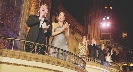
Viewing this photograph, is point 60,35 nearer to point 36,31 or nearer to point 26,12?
point 36,31

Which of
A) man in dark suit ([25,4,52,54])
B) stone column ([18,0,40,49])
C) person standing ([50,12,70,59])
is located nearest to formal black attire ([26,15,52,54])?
man in dark suit ([25,4,52,54])

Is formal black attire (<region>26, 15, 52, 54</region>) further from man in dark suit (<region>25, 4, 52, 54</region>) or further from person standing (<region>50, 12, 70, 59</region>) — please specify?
person standing (<region>50, 12, 70, 59</region>)

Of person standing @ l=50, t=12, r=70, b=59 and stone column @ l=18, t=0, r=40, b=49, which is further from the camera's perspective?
stone column @ l=18, t=0, r=40, b=49

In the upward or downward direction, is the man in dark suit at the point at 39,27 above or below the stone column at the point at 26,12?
below

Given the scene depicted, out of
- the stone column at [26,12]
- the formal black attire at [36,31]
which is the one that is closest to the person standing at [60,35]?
the formal black attire at [36,31]

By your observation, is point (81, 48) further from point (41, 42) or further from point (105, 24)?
point (105, 24)

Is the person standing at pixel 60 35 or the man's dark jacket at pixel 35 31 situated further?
the person standing at pixel 60 35

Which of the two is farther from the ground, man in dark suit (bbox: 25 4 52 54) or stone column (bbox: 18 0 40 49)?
stone column (bbox: 18 0 40 49)

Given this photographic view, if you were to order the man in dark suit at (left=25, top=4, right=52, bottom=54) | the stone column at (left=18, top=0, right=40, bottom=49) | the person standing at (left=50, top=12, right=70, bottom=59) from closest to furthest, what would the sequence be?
the man in dark suit at (left=25, top=4, right=52, bottom=54)
the person standing at (left=50, top=12, right=70, bottom=59)
the stone column at (left=18, top=0, right=40, bottom=49)

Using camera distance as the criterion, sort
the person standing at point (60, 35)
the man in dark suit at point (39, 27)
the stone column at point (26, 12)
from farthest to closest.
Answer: the stone column at point (26, 12) < the person standing at point (60, 35) < the man in dark suit at point (39, 27)

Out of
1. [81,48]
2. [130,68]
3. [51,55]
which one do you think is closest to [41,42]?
[51,55]

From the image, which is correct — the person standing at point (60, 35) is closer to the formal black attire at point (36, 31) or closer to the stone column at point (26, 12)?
the formal black attire at point (36, 31)

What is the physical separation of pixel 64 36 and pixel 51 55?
651mm

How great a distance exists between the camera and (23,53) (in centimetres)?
605
